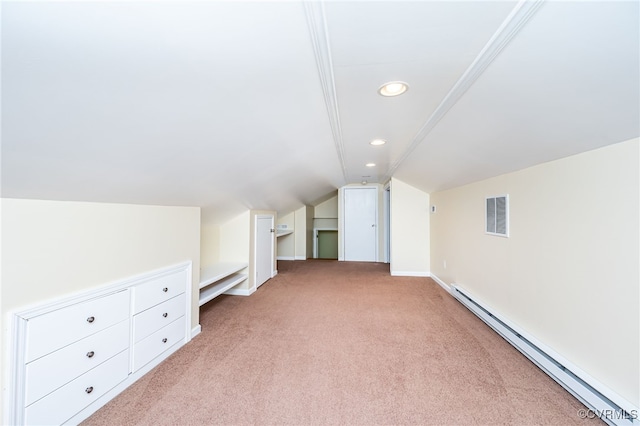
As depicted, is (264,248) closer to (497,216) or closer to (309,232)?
(309,232)

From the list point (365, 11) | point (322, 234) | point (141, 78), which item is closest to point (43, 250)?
point (141, 78)

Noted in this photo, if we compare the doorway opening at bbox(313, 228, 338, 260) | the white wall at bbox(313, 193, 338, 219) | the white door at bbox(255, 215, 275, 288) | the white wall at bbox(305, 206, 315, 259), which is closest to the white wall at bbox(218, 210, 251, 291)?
the white door at bbox(255, 215, 275, 288)

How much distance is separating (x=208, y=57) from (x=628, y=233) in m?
2.09

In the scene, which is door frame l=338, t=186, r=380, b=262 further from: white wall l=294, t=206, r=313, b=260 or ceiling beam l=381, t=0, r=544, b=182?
ceiling beam l=381, t=0, r=544, b=182

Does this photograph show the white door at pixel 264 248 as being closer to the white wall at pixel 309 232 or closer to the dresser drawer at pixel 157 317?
the dresser drawer at pixel 157 317

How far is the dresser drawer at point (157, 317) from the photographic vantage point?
1808 millimetres

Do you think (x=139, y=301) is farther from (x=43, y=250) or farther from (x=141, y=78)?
(x=141, y=78)

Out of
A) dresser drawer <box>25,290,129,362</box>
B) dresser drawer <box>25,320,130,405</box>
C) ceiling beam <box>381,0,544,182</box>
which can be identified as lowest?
dresser drawer <box>25,320,130,405</box>

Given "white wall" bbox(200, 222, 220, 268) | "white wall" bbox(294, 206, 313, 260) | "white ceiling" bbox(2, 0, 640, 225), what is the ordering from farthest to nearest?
"white wall" bbox(294, 206, 313, 260) < "white wall" bbox(200, 222, 220, 268) < "white ceiling" bbox(2, 0, 640, 225)

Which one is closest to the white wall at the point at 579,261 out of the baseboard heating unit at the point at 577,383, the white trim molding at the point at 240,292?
the baseboard heating unit at the point at 577,383

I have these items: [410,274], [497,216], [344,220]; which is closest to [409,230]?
[410,274]

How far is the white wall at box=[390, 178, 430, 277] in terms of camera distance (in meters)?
4.75

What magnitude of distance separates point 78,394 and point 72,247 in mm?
797

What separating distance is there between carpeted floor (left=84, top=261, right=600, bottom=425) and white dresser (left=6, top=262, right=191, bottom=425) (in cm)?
13
